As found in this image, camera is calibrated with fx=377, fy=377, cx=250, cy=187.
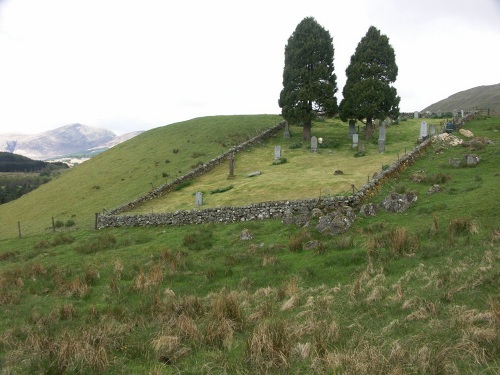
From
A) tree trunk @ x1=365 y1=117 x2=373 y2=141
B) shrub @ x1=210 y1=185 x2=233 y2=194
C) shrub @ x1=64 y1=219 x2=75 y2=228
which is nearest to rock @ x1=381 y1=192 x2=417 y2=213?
shrub @ x1=210 y1=185 x2=233 y2=194

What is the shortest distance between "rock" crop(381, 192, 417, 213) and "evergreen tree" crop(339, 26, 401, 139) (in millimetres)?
23408

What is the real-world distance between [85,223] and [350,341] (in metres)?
30.5

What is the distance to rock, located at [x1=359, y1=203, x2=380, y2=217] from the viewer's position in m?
20.6

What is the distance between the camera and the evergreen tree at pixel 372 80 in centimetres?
4231

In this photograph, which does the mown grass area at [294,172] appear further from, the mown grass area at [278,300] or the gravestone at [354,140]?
the mown grass area at [278,300]

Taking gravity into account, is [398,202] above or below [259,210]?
above

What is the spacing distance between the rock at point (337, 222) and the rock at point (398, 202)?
1.96 m

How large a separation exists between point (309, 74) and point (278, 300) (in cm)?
3726

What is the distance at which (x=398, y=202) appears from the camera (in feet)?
67.3

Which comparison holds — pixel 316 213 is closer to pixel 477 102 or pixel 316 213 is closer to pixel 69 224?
pixel 69 224

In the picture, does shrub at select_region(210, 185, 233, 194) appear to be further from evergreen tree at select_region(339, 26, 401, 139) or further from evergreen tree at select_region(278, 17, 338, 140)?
evergreen tree at select_region(339, 26, 401, 139)

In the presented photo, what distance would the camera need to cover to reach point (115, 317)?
12117 mm

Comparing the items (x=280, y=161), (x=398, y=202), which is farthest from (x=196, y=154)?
(x=398, y=202)

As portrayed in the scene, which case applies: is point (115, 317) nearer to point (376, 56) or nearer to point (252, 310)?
point (252, 310)
